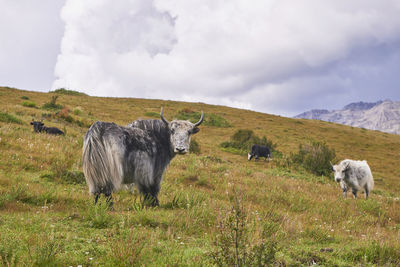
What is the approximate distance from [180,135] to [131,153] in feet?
3.86

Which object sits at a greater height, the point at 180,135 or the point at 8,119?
the point at 180,135

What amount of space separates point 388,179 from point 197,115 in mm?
21505

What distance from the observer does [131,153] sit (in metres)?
5.27

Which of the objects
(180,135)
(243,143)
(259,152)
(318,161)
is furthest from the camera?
(243,143)

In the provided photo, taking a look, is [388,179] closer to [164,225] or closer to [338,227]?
[338,227]

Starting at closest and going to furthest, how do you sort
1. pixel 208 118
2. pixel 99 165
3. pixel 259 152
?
1. pixel 99 165
2. pixel 259 152
3. pixel 208 118

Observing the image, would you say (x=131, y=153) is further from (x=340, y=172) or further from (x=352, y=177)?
(x=352, y=177)

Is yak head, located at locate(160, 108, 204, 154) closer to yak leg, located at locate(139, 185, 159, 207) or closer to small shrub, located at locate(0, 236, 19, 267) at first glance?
yak leg, located at locate(139, 185, 159, 207)

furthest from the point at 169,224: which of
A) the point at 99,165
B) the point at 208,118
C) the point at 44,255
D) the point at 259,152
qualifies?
the point at 208,118

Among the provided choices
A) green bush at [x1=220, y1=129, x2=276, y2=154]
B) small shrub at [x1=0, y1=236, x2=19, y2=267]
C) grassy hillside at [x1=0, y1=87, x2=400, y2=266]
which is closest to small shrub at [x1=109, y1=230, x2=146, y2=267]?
grassy hillside at [x1=0, y1=87, x2=400, y2=266]

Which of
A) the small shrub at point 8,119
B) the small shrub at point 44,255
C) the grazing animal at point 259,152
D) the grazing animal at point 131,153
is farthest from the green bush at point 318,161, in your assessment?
the small shrub at point 44,255

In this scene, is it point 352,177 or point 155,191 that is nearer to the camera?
point 155,191

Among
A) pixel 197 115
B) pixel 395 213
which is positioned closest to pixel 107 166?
pixel 395 213

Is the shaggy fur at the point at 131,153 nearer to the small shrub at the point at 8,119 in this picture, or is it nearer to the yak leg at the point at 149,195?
the yak leg at the point at 149,195
